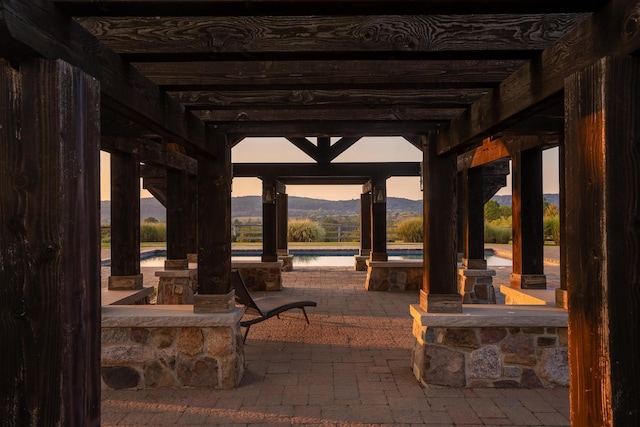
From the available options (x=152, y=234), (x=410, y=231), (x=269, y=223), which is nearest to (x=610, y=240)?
(x=269, y=223)

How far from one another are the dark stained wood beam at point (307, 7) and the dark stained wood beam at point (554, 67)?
0.41 ft

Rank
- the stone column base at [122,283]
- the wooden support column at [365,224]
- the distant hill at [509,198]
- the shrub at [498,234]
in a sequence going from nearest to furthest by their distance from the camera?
the stone column base at [122,283]
the wooden support column at [365,224]
the shrub at [498,234]
the distant hill at [509,198]

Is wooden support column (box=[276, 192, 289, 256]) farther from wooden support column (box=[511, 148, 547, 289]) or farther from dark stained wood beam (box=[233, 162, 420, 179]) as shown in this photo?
wooden support column (box=[511, 148, 547, 289])

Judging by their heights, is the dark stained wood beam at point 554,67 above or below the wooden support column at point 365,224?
above

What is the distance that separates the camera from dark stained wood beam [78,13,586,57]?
2275mm

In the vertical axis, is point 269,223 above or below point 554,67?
below

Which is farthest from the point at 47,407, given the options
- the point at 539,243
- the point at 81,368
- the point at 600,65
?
the point at 539,243

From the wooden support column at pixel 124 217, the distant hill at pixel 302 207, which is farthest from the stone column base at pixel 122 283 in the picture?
the distant hill at pixel 302 207

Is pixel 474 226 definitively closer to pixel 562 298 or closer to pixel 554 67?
pixel 562 298

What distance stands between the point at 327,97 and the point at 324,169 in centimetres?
712

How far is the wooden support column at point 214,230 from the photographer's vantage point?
421cm

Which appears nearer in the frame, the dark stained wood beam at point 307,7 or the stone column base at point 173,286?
the dark stained wood beam at point 307,7

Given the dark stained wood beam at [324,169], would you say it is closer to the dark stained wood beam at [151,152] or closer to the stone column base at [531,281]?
the dark stained wood beam at [151,152]

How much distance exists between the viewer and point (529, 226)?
5.95 m
